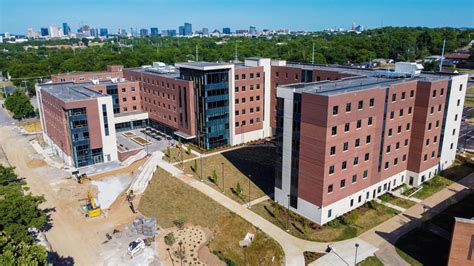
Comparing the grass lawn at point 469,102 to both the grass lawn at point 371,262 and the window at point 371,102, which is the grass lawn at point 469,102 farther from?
the grass lawn at point 371,262

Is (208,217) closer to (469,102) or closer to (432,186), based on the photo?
(432,186)

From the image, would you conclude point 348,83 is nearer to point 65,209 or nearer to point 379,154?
point 379,154

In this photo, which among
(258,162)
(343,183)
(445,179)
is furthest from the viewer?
(258,162)

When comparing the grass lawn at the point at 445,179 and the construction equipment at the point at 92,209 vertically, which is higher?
the grass lawn at the point at 445,179

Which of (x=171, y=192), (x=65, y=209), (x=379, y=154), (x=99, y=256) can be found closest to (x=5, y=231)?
(x=99, y=256)

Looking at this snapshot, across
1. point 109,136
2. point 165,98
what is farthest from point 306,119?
point 165,98

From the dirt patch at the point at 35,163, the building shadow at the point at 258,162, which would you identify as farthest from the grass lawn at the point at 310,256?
the dirt patch at the point at 35,163
